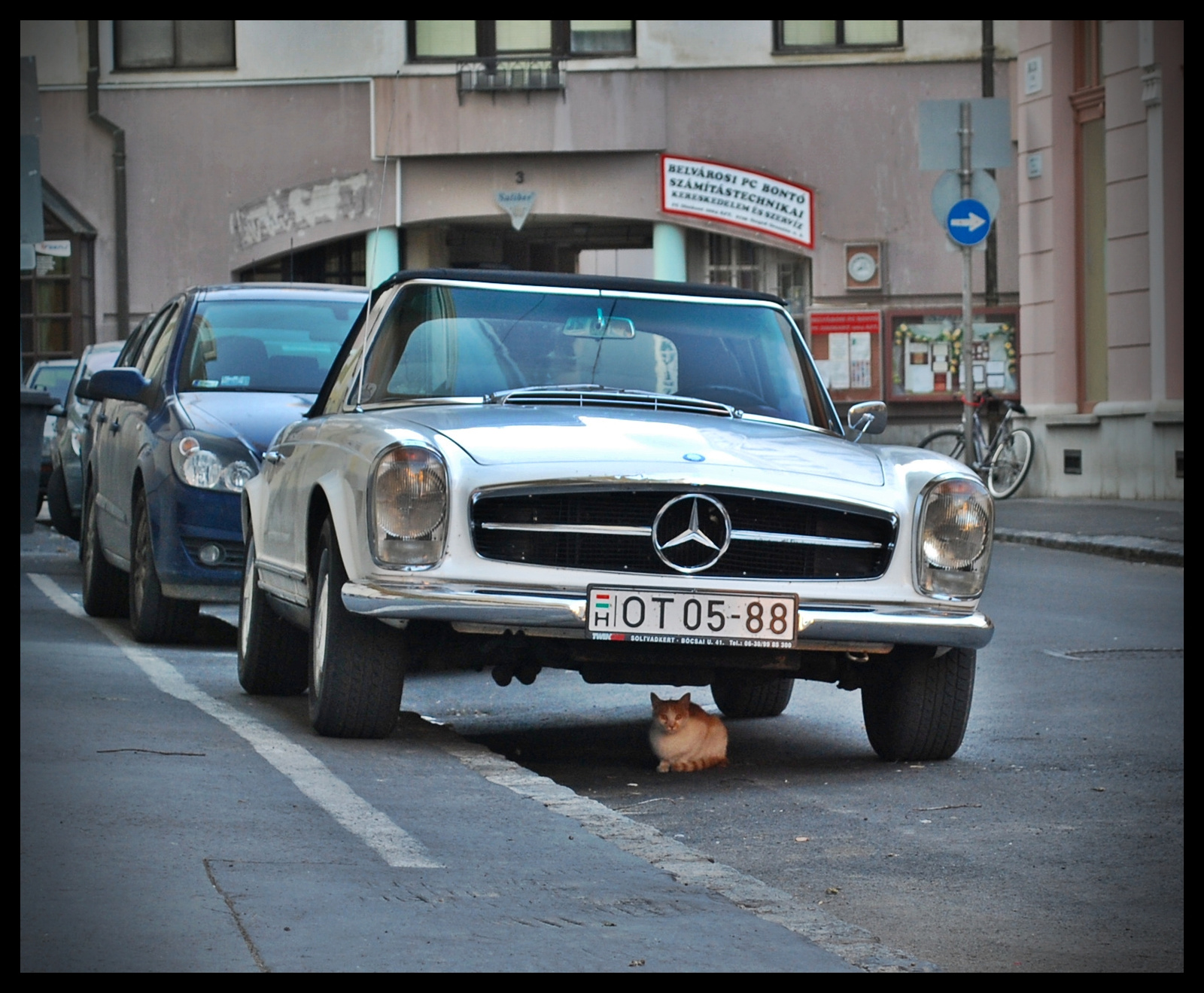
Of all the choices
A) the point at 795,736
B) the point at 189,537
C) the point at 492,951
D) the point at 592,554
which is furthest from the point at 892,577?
the point at 189,537

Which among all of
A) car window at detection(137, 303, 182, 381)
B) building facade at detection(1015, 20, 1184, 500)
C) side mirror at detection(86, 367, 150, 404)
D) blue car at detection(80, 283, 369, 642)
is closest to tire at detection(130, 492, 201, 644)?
blue car at detection(80, 283, 369, 642)

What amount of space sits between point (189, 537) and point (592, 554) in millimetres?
3803

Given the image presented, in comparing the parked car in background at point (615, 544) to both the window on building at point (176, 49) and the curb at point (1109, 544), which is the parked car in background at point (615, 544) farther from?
the window on building at point (176, 49)

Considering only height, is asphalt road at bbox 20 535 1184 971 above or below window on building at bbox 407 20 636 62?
below

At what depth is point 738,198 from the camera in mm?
29016

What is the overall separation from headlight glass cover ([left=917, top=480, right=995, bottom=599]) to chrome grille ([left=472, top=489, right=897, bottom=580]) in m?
0.25

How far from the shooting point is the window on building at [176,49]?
98.2ft

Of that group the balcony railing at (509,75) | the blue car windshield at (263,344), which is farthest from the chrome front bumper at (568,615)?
the balcony railing at (509,75)

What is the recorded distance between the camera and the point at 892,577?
22.2ft

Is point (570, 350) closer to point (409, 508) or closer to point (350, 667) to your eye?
point (409, 508)

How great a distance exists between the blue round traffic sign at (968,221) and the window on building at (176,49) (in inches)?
536

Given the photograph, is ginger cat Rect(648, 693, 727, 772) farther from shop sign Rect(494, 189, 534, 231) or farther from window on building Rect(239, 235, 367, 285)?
window on building Rect(239, 235, 367, 285)

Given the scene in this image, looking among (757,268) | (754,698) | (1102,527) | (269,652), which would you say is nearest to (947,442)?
(757,268)

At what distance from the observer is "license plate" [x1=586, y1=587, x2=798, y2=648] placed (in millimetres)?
6500
